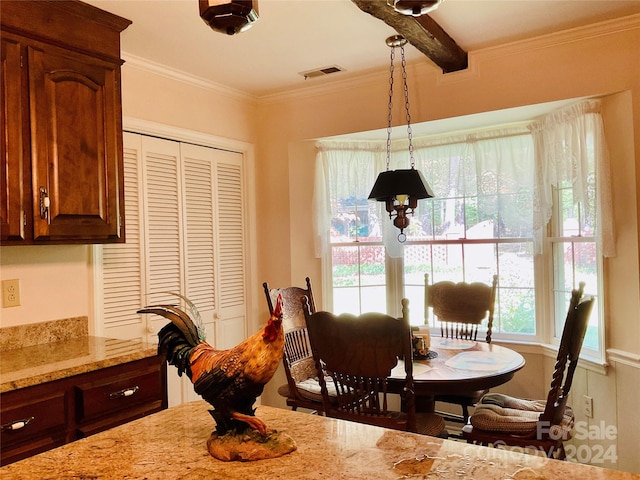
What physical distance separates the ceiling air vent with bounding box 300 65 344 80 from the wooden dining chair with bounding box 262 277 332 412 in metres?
1.50

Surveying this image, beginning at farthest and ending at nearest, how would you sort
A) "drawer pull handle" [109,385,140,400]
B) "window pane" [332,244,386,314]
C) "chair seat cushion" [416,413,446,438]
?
"window pane" [332,244,386,314], "chair seat cushion" [416,413,446,438], "drawer pull handle" [109,385,140,400]

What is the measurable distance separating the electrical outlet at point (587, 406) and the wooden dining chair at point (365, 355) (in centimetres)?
124

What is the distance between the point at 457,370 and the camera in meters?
2.42

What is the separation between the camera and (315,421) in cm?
133

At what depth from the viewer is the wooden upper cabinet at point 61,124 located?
2086 millimetres

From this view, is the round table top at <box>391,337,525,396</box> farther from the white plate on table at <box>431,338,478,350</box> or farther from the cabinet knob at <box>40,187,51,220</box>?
the cabinet knob at <box>40,187,51,220</box>

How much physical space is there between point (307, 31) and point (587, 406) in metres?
2.76

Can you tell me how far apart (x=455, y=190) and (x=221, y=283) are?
1.90 metres

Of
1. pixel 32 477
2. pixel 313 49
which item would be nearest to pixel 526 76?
pixel 313 49

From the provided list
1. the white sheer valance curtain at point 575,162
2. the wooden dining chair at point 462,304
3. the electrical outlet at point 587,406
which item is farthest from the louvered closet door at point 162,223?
the electrical outlet at point 587,406

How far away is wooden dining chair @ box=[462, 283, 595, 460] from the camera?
2.14 m

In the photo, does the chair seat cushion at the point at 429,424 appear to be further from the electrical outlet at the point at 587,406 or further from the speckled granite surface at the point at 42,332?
the speckled granite surface at the point at 42,332

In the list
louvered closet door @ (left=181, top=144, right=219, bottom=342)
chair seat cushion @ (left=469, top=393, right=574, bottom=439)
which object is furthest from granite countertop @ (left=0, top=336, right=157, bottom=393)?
chair seat cushion @ (left=469, top=393, right=574, bottom=439)

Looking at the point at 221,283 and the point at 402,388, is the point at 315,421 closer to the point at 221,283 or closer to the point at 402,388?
the point at 402,388
